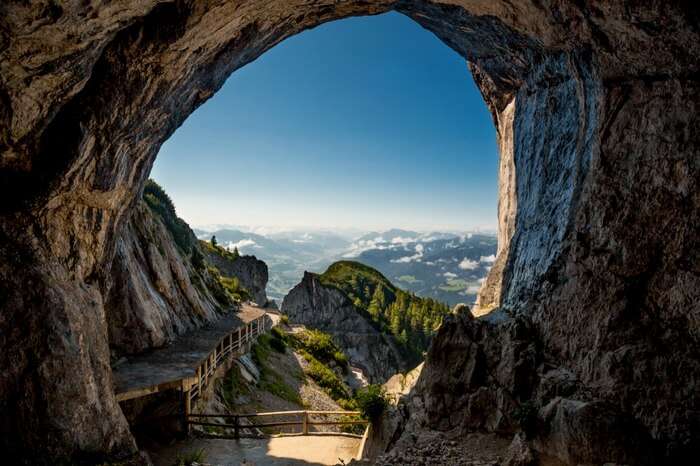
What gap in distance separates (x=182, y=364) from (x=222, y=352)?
23.9ft

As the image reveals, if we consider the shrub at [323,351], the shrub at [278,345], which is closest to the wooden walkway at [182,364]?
the shrub at [278,345]

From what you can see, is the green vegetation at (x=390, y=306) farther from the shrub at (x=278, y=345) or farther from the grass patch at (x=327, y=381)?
the grass patch at (x=327, y=381)

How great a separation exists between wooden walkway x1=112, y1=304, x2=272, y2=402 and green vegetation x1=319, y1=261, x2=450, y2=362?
2228 inches

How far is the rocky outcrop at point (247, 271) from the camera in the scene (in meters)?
68.9

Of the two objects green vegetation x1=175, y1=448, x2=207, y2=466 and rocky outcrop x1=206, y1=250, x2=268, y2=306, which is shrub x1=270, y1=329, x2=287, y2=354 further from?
rocky outcrop x1=206, y1=250, x2=268, y2=306

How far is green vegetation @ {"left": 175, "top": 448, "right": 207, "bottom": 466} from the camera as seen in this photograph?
13.5m

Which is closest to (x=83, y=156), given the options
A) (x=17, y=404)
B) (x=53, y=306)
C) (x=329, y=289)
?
(x=53, y=306)

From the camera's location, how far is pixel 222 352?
23828 millimetres

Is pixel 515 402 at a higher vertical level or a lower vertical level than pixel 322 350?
higher

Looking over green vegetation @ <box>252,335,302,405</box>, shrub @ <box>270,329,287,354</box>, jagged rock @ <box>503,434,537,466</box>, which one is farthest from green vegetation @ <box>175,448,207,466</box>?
shrub @ <box>270,329,287,354</box>

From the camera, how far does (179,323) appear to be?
73.9 feet

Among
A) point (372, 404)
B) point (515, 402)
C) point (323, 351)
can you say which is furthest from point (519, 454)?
point (323, 351)

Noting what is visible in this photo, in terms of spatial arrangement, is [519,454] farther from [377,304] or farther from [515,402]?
[377,304]

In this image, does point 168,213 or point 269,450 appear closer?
point 269,450
